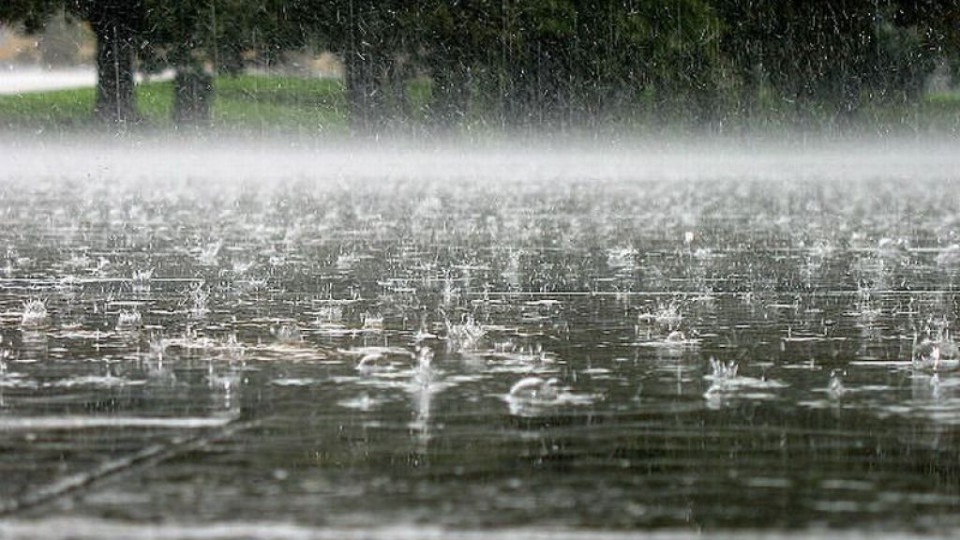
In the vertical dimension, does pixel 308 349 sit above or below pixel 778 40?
below

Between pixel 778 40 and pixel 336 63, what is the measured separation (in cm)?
1520

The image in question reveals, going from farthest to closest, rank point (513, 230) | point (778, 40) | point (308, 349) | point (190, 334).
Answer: point (778, 40) → point (513, 230) → point (190, 334) → point (308, 349)

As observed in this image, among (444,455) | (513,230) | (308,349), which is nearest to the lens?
(444,455)

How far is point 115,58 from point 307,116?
6866mm

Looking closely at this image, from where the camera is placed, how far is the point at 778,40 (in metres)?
59.3

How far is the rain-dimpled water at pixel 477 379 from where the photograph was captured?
5.02m

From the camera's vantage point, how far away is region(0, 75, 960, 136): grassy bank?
5775 cm

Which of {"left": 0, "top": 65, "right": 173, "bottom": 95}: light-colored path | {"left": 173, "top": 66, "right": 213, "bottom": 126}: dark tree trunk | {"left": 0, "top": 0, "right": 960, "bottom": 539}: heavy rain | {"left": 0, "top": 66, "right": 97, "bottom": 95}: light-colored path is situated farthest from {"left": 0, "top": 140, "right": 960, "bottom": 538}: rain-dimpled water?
{"left": 0, "top": 66, "right": 97, "bottom": 95}: light-colored path

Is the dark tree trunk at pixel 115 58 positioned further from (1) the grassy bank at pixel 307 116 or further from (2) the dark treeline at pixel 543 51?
(1) the grassy bank at pixel 307 116

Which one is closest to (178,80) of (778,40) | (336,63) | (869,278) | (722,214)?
(336,63)

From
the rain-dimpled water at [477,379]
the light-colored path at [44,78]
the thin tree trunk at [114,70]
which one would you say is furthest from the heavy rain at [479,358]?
the light-colored path at [44,78]

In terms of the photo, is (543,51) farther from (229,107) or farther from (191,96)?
(191,96)

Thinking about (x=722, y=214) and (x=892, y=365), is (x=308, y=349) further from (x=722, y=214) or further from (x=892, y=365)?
(x=722, y=214)

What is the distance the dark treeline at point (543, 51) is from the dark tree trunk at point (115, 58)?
0.14 ft
